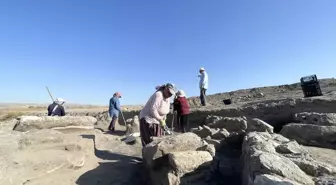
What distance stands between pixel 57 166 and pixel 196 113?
281 inches

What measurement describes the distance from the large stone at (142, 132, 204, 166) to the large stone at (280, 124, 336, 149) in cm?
262

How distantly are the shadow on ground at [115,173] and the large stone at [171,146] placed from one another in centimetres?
57

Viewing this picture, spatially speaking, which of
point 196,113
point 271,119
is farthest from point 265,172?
point 196,113

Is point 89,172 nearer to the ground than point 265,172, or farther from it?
nearer to the ground

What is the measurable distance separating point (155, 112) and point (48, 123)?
177 inches

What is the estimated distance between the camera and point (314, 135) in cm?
588

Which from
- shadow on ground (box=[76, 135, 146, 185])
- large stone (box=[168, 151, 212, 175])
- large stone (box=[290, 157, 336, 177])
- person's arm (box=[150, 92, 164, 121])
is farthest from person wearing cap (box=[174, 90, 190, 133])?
large stone (box=[290, 157, 336, 177])

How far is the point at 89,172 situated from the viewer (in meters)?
5.25

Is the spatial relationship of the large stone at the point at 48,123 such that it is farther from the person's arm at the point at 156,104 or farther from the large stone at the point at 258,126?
the large stone at the point at 258,126

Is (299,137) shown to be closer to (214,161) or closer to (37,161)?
(214,161)

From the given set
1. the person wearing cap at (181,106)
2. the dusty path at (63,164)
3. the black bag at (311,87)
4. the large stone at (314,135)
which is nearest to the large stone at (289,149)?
the large stone at (314,135)

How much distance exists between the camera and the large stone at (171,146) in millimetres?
4527

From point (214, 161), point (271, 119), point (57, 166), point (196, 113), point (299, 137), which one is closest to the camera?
point (214, 161)

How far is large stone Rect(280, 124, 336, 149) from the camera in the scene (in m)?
5.66
